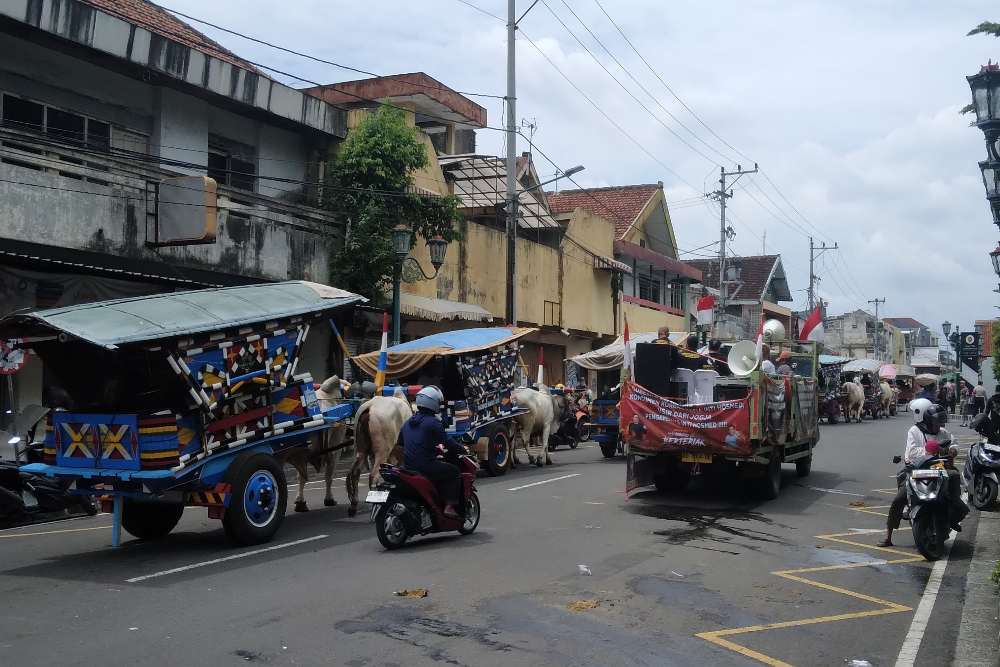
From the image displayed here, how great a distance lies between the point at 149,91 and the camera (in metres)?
18.2

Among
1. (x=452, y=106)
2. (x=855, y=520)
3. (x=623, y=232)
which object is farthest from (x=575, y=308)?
(x=855, y=520)

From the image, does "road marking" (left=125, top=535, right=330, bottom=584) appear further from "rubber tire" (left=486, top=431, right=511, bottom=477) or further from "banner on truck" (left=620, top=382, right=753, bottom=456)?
"rubber tire" (left=486, top=431, right=511, bottom=477)

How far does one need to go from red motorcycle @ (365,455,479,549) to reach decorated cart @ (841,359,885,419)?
111 feet

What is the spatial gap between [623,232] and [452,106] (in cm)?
1251

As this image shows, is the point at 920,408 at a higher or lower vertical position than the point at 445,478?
higher

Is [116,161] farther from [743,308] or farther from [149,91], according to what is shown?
[743,308]

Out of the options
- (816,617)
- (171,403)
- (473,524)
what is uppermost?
(171,403)

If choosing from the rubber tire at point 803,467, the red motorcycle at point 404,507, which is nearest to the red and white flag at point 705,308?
the rubber tire at point 803,467

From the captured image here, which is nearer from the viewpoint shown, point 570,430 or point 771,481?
point 771,481

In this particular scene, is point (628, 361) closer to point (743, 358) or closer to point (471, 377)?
point (743, 358)

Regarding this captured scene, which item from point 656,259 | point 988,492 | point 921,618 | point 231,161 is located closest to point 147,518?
point 921,618

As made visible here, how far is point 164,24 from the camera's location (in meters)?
21.0

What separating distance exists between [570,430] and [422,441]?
44.5ft

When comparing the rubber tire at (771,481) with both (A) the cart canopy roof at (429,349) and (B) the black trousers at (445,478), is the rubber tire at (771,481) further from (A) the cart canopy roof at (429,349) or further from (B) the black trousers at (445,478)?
(B) the black trousers at (445,478)
